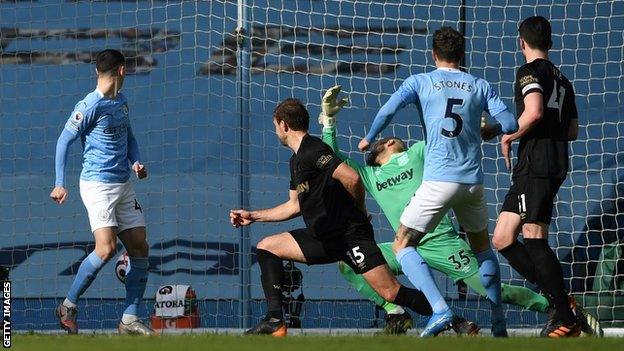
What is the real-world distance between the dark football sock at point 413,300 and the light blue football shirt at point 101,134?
2069mm

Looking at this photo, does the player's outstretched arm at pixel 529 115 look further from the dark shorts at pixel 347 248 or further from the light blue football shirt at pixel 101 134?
the light blue football shirt at pixel 101 134

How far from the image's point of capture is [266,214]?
341 inches

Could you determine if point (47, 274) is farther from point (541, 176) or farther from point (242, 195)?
point (541, 176)

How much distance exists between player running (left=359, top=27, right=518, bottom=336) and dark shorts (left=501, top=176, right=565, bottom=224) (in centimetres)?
25

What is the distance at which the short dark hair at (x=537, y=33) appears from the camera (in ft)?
27.3

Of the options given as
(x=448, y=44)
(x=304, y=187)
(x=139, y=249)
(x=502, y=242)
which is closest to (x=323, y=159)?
(x=304, y=187)

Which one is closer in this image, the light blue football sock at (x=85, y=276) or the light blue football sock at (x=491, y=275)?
the light blue football sock at (x=491, y=275)

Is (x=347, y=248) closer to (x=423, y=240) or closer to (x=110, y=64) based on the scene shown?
(x=423, y=240)

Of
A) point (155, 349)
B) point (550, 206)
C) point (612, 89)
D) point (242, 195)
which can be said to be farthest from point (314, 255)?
point (612, 89)

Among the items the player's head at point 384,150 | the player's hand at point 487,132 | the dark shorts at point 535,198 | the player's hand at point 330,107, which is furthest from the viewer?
the player's head at point 384,150

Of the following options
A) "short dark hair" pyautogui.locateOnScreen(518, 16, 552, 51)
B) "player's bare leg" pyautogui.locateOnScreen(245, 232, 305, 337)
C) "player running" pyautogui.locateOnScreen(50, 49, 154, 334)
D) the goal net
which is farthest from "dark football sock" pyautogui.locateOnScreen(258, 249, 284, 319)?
the goal net

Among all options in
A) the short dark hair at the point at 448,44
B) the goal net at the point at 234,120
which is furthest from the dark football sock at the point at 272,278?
the goal net at the point at 234,120

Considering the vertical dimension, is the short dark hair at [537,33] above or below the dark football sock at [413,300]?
above

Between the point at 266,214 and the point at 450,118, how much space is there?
1.37 metres
